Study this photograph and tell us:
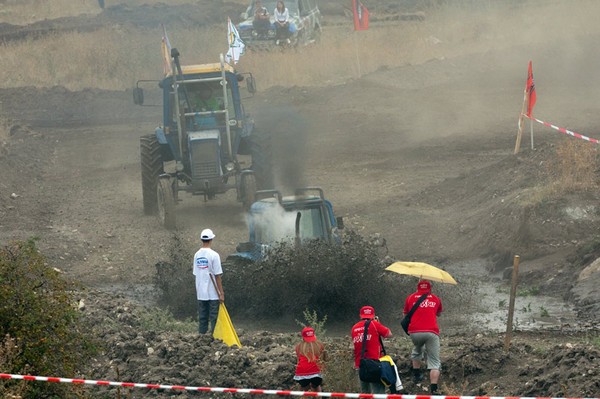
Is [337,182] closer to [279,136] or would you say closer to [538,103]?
[279,136]

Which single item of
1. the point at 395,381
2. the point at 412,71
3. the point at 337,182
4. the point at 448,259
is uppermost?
the point at 412,71

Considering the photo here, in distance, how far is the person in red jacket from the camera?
1021cm

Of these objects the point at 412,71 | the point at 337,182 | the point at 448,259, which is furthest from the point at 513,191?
the point at 412,71

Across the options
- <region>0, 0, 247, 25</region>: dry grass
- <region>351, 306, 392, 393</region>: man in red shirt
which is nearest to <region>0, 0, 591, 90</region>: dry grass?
<region>0, 0, 247, 25</region>: dry grass

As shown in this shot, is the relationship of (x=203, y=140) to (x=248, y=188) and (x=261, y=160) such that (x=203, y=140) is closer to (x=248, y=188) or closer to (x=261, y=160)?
(x=248, y=188)

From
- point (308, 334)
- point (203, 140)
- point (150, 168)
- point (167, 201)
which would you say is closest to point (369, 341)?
point (308, 334)

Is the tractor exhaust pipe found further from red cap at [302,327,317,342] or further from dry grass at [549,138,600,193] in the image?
dry grass at [549,138,600,193]

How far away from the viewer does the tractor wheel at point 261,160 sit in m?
21.8

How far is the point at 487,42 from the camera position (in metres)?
40.2

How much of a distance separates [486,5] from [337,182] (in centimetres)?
2354

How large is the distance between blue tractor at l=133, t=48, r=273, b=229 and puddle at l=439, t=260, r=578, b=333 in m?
5.50

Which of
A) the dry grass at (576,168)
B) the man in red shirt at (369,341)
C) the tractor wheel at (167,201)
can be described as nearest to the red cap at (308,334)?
the man in red shirt at (369,341)

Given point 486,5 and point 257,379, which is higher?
point 486,5

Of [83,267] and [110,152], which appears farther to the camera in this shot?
[110,152]
